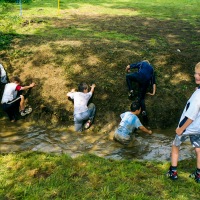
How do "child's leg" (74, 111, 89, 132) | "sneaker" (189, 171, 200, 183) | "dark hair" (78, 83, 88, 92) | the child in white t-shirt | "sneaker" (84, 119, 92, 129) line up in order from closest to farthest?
"sneaker" (189, 171, 200, 183), "child's leg" (74, 111, 89, 132), "sneaker" (84, 119, 92, 129), "dark hair" (78, 83, 88, 92), the child in white t-shirt

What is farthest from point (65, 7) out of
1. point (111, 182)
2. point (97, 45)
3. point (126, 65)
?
point (111, 182)

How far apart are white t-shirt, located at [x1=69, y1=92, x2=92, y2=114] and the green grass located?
1.90 meters

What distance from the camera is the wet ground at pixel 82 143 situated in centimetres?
618

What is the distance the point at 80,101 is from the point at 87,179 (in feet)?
9.48

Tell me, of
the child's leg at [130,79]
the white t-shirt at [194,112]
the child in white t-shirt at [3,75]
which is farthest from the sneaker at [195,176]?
the child in white t-shirt at [3,75]

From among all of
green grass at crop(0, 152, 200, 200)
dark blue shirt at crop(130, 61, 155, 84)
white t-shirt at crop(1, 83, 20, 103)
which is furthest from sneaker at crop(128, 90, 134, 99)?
white t-shirt at crop(1, 83, 20, 103)

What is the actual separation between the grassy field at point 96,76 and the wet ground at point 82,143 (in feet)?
1.25

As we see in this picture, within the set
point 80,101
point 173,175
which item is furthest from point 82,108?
point 173,175

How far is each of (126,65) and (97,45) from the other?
1836 mm

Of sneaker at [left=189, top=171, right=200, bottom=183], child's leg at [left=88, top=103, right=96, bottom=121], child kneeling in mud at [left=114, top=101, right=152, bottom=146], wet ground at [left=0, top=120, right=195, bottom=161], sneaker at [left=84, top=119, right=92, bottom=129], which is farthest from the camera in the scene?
child's leg at [left=88, top=103, right=96, bottom=121]

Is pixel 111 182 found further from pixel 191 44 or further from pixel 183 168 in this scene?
pixel 191 44

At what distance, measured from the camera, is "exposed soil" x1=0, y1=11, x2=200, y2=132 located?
25.8 ft

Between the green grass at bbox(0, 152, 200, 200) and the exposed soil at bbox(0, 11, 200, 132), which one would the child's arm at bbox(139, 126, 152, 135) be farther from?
the green grass at bbox(0, 152, 200, 200)

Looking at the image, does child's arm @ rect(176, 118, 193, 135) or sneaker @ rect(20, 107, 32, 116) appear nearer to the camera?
child's arm @ rect(176, 118, 193, 135)
